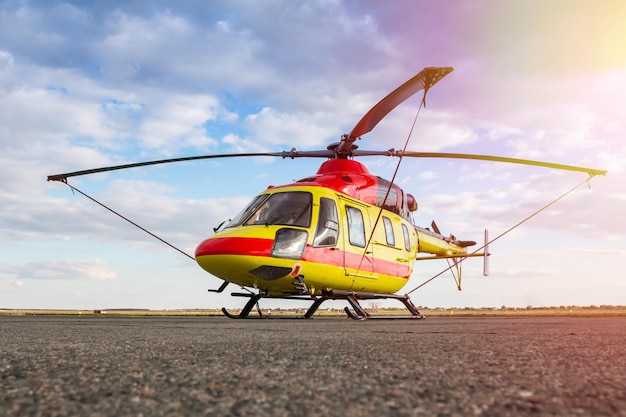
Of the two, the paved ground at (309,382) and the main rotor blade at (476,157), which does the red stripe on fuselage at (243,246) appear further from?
the paved ground at (309,382)

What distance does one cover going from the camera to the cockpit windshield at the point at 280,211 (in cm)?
1076

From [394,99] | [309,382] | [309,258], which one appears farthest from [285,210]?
[309,382]

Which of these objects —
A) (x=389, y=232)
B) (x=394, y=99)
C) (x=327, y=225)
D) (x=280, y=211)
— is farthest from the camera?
(x=389, y=232)

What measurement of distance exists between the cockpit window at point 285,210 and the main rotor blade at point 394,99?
279 centimetres

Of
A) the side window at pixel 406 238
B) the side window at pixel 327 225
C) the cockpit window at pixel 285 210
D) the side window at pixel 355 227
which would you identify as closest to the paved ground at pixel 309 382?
the cockpit window at pixel 285 210

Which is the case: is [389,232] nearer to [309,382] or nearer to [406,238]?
[406,238]

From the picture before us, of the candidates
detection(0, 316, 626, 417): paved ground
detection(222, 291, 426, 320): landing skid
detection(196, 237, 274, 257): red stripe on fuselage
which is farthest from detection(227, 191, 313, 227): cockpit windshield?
detection(0, 316, 626, 417): paved ground

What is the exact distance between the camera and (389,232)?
13.1 m

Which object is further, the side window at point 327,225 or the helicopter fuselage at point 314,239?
the side window at point 327,225

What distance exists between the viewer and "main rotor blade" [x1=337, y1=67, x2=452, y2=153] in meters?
10.1

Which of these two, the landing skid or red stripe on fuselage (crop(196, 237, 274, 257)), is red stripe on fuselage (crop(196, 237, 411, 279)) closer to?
red stripe on fuselage (crop(196, 237, 274, 257))

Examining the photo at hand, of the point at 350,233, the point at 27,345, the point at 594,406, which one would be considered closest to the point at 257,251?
the point at 350,233

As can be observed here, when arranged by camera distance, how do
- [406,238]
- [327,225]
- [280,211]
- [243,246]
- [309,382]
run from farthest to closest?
1. [406,238]
2. [327,225]
3. [280,211]
4. [243,246]
5. [309,382]

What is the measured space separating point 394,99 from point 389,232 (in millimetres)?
3244
